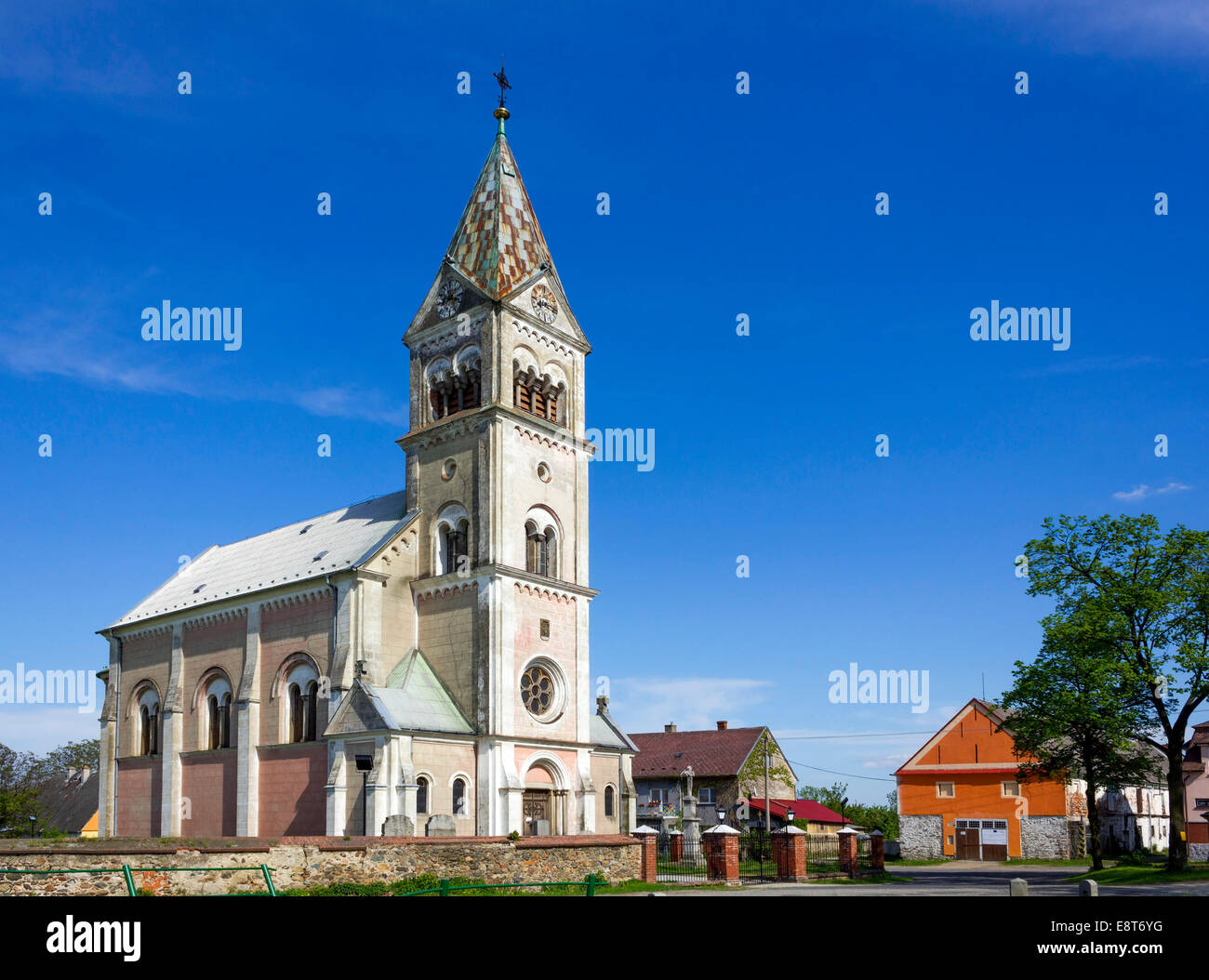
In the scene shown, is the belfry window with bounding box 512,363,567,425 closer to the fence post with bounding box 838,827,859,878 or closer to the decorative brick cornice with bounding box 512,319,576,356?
the decorative brick cornice with bounding box 512,319,576,356

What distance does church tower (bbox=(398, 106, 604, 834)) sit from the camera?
3994 centimetres

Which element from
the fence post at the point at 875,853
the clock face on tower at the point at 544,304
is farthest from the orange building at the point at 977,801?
the clock face on tower at the point at 544,304

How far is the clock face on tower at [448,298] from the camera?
147 ft

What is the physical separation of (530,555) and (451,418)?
644cm

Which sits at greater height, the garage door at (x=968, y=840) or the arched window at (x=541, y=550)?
the arched window at (x=541, y=550)

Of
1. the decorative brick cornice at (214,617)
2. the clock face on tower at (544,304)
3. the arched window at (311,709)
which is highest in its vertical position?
the clock face on tower at (544,304)

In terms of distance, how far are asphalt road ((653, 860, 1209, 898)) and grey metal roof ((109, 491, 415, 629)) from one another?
65.5 feet

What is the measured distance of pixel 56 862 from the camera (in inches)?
890

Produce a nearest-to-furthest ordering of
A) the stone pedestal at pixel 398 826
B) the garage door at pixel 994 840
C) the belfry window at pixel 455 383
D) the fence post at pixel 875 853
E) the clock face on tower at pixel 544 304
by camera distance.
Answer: the stone pedestal at pixel 398 826, the fence post at pixel 875 853, the belfry window at pixel 455 383, the clock face on tower at pixel 544 304, the garage door at pixel 994 840

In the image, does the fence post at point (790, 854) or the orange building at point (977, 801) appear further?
the orange building at point (977, 801)

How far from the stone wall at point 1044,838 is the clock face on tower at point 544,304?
115ft

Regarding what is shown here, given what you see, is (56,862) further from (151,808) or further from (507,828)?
(151,808)

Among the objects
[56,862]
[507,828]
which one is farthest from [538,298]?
[56,862]

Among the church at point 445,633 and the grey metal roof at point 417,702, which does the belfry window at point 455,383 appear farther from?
the grey metal roof at point 417,702
